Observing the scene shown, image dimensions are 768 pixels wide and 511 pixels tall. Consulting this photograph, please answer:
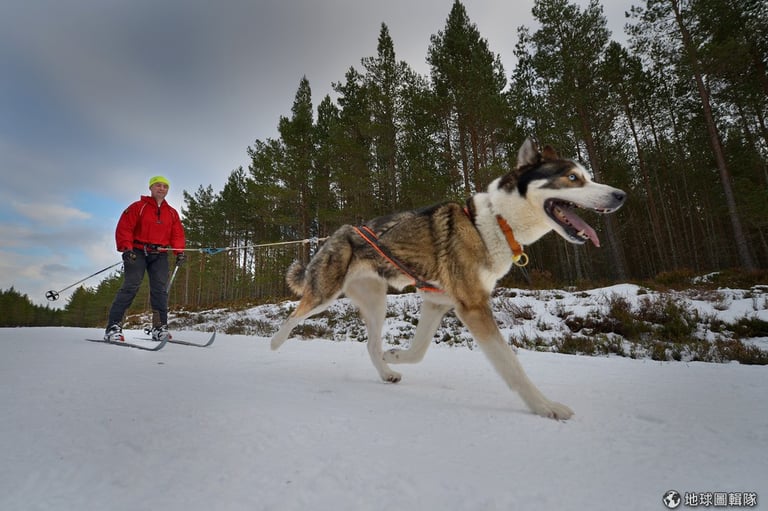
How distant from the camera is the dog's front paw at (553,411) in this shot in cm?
184

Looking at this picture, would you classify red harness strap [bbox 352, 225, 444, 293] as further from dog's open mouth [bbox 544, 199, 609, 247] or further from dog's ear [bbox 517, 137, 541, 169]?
dog's ear [bbox 517, 137, 541, 169]

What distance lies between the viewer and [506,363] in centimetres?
202

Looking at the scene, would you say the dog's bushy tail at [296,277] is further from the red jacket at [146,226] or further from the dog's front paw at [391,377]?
the red jacket at [146,226]

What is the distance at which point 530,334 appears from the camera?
6.60m

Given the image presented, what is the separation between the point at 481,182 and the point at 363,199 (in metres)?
7.19

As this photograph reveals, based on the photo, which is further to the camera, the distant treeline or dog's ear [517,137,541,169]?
the distant treeline

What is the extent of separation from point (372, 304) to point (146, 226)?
14.1 ft

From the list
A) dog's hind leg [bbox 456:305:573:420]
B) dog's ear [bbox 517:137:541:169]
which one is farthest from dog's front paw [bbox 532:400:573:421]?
dog's ear [bbox 517:137:541:169]

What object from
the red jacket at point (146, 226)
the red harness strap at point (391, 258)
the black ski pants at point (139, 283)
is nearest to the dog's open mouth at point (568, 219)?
the red harness strap at point (391, 258)

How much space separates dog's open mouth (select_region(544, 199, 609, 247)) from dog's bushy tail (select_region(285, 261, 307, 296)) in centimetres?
239

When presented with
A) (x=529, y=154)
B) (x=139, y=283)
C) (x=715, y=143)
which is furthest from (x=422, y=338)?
(x=715, y=143)

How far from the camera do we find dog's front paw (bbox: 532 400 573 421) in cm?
184

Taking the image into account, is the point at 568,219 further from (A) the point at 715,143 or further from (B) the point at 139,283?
(A) the point at 715,143

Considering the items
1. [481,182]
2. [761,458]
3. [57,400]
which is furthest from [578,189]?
[481,182]
